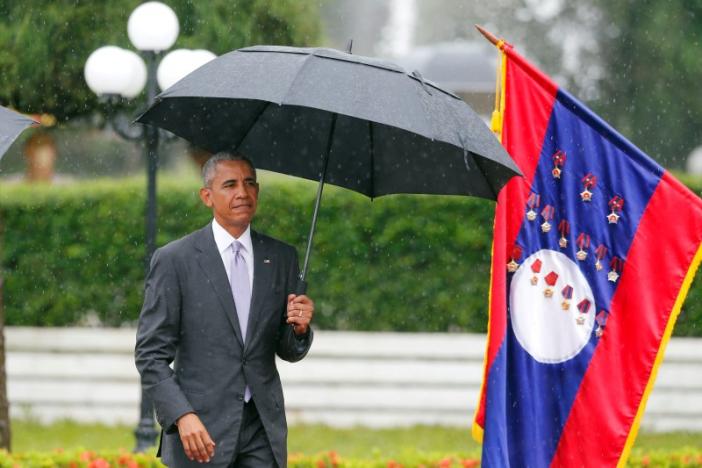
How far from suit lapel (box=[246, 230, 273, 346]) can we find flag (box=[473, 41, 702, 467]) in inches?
41.6

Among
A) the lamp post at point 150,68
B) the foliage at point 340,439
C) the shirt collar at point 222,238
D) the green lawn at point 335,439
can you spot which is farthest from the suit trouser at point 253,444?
the green lawn at point 335,439

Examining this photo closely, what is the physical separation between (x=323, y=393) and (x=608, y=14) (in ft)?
35.1

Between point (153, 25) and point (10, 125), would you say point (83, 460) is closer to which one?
point (10, 125)

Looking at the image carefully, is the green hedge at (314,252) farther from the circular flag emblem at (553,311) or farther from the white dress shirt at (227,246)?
the white dress shirt at (227,246)

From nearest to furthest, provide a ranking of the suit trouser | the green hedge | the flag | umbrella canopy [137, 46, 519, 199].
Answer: umbrella canopy [137, 46, 519, 199]
the suit trouser
the flag
the green hedge

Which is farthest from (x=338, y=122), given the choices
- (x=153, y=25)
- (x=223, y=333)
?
(x=153, y=25)

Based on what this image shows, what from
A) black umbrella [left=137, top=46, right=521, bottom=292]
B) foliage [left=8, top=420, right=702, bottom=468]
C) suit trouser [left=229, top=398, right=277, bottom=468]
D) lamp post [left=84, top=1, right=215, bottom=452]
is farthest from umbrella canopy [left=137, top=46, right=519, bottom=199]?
foliage [left=8, top=420, right=702, bottom=468]

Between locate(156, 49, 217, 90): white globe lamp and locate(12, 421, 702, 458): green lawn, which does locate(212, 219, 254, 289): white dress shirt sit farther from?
locate(12, 421, 702, 458): green lawn

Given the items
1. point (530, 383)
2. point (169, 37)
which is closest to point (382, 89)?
point (530, 383)

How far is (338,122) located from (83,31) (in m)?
6.97

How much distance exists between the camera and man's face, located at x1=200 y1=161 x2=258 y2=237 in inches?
167

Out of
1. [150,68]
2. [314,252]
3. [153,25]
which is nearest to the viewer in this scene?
[153,25]

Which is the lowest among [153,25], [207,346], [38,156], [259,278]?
[207,346]

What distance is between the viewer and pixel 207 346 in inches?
165
